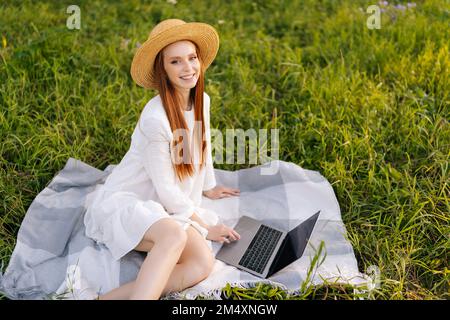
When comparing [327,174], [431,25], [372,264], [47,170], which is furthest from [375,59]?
[47,170]

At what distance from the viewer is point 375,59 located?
159 inches

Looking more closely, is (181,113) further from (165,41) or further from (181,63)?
(165,41)

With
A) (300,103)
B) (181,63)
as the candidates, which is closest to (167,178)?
(181,63)

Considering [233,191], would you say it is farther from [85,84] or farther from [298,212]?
[85,84]

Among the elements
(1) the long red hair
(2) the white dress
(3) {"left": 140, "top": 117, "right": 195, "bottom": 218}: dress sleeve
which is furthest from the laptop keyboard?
(1) the long red hair

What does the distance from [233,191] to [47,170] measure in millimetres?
1124

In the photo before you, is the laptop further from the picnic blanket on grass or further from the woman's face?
the woman's face

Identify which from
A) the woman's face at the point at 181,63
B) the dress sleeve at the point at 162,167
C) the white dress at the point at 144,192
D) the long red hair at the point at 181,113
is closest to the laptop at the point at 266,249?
the white dress at the point at 144,192

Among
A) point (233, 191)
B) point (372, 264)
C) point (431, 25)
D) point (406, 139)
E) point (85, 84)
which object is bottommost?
point (372, 264)

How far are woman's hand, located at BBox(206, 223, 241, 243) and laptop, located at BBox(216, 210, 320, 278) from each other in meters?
0.07

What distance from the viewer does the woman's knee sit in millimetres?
2322

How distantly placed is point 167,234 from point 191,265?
0.21m

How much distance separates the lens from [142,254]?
2.59 m

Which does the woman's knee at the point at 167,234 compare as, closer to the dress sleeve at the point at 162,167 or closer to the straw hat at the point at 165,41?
the dress sleeve at the point at 162,167
